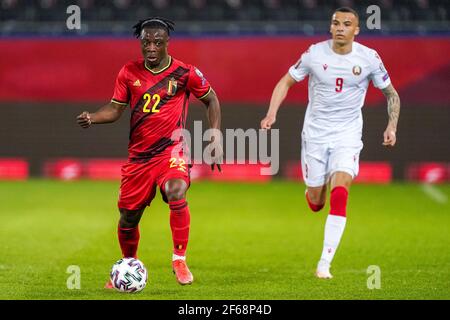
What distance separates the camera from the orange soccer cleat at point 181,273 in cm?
870

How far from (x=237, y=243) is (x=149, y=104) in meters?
3.57

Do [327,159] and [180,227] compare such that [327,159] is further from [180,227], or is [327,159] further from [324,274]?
[180,227]

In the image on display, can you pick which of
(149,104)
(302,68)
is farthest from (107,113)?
(302,68)

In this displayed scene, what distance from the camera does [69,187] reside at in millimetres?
18562

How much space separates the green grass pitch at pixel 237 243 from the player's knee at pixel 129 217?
55cm

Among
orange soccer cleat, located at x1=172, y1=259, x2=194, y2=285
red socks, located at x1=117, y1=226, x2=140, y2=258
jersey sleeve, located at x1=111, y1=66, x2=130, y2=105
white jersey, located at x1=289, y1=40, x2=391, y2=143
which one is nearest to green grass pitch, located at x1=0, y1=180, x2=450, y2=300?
orange soccer cleat, located at x1=172, y1=259, x2=194, y2=285

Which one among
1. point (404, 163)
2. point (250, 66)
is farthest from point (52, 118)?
point (404, 163)

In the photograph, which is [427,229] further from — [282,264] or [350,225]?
[282,264]

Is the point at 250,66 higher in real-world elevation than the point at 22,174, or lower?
higher

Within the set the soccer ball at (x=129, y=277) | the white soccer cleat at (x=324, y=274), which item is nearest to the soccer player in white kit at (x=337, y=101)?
the white soccer cleat at (x=324, y=274)

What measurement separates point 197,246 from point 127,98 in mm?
3160

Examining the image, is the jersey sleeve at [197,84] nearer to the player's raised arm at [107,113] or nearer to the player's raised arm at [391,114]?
the player's raised arm at [107,113]

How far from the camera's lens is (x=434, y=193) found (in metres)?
17.8
